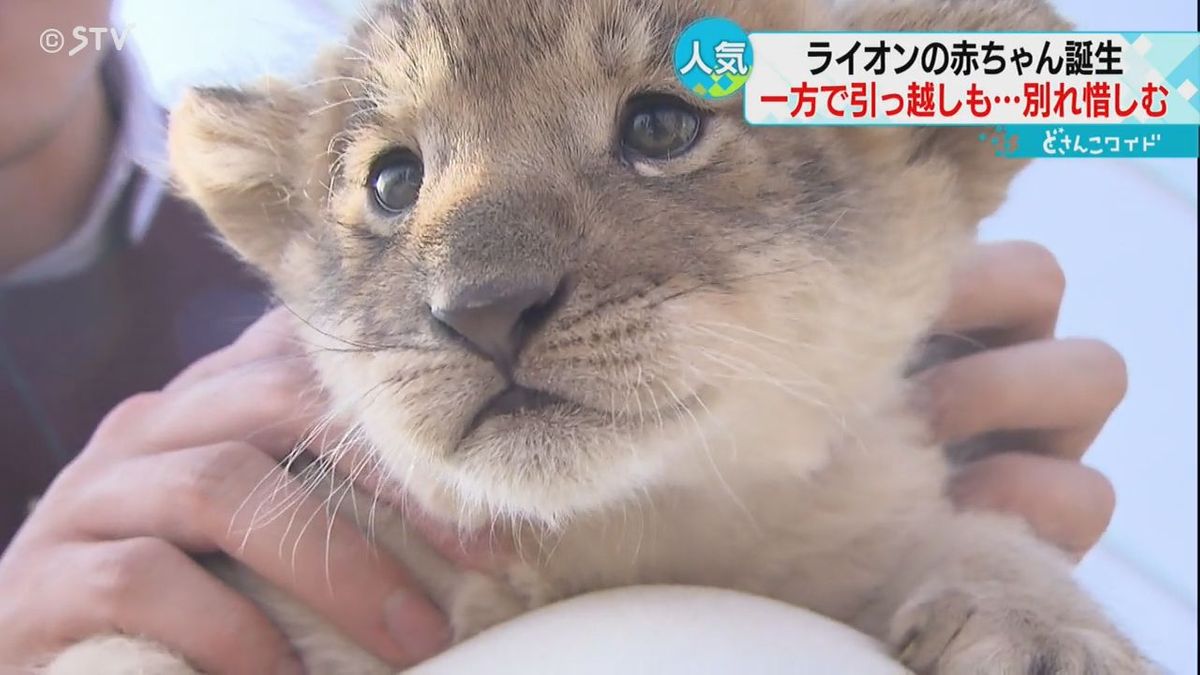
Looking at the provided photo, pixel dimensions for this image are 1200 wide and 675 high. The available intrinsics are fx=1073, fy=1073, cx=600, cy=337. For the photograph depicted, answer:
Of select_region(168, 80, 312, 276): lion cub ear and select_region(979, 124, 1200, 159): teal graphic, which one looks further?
select_region(168, 80, 312, 276): lion cub ear

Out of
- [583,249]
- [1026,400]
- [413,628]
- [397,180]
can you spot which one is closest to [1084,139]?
[1026,400]

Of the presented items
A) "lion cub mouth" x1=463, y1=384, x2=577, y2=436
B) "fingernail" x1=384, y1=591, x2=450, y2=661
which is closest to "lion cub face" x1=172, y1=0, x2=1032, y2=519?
"lion cub mouth" x1=463, y1=384, x2=577, y2=436

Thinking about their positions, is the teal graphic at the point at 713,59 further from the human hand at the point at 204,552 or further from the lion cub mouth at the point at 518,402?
the human hand at the point at 204,552

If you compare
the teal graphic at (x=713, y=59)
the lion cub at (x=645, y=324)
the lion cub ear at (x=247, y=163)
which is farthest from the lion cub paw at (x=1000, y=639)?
the lion cub ear at (x=247, y=163)

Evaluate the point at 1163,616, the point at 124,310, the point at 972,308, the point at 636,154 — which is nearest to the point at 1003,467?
the point at 972,308

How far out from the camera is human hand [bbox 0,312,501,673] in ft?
2.89

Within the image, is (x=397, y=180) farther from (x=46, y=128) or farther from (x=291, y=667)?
(x=46, y=128)

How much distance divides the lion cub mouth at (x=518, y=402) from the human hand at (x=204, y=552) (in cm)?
20

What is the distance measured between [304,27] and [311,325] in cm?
36

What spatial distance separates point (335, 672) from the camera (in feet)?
2.96

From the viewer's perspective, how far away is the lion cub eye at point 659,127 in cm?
84

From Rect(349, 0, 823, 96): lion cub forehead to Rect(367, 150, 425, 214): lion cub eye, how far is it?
0.06m

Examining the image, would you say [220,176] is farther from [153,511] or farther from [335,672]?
[335,672]

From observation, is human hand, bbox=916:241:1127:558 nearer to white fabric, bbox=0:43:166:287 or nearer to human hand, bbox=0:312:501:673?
human hand, bbox=0:312:501:673
